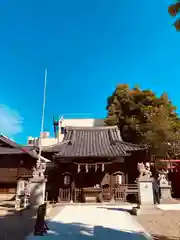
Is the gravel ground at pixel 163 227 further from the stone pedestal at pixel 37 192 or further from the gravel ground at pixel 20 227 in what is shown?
the stone pedestal at pixel 37 192

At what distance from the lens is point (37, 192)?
10391 millimetres

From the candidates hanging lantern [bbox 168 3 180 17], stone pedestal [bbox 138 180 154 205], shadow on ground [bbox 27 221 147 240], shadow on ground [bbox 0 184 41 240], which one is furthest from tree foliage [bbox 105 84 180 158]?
shadow on ground [bbox 27 221 147 240]

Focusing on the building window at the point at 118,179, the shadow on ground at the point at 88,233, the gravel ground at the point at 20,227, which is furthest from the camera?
the building window at the point at 118,179

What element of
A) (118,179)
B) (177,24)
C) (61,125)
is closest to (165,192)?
(118,179)

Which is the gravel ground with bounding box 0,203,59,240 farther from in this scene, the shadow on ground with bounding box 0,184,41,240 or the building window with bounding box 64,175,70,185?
the building window with bounding box 64,175,70,185

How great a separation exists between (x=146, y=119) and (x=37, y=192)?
76.8 feet

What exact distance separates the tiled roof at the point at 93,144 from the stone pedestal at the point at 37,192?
7.73 m

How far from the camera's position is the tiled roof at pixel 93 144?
62.7 feet

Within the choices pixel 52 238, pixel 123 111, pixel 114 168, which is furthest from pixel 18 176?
pixel 123 111

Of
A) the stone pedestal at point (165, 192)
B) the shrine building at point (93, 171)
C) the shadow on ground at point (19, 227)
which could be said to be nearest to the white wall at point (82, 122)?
the shrine building at point (93, 171)

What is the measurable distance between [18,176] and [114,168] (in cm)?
875

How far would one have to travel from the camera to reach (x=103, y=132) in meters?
25.2

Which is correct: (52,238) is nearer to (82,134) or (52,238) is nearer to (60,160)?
(60,160)

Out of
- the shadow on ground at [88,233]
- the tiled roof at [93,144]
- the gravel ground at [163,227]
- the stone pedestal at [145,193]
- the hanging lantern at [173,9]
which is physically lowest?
the gravel ground at [163,227]
